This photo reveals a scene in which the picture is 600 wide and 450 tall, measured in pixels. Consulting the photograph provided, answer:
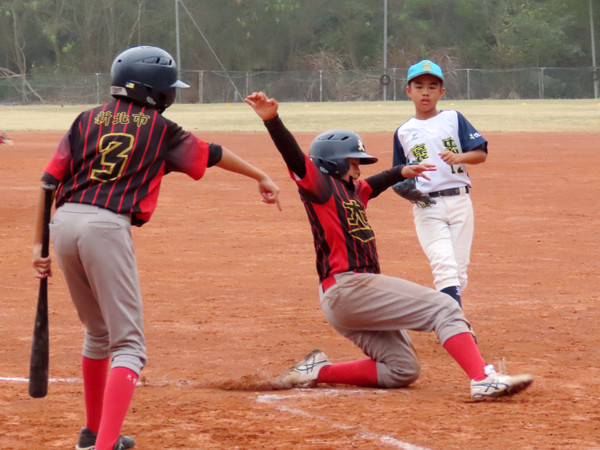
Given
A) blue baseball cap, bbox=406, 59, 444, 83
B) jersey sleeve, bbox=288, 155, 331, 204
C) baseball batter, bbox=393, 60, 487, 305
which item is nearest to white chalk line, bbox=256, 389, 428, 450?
jersey sleeve, bbox=288, 155, 331, 204

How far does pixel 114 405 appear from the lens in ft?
11.9

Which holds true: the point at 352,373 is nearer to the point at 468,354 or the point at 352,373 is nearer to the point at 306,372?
the point at 306,372

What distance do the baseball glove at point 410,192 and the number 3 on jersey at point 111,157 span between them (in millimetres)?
2289

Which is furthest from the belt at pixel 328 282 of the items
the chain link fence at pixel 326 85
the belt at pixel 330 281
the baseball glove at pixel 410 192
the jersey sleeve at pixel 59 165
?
the chain link fence at pixel 326 85

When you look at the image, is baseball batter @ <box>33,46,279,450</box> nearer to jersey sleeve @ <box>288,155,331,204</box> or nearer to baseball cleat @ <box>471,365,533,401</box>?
jersey sleeve @ <box>288,155,331,204</box>

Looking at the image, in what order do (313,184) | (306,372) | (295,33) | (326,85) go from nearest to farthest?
(313,184)
(306,372)
(326,85)
(295,33)

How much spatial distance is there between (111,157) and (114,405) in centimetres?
99

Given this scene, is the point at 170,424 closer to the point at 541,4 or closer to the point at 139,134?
the point at 139,134

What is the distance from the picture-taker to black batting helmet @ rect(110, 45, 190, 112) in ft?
12.9

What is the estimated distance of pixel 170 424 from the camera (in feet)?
14.3

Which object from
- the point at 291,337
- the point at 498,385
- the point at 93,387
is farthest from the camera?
the point at 291,337

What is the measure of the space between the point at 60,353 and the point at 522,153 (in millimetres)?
16019

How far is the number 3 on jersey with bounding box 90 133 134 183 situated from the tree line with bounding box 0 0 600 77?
6039 cm

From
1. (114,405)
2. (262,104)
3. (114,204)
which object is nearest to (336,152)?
(262,104)
